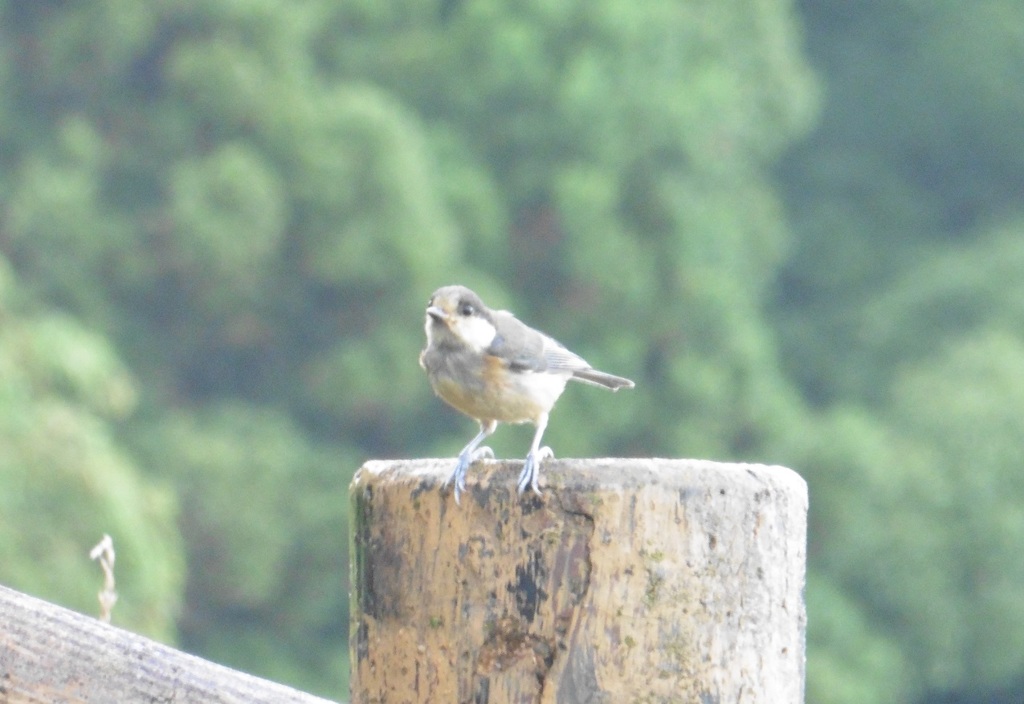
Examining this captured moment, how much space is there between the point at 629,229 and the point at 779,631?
1621cm

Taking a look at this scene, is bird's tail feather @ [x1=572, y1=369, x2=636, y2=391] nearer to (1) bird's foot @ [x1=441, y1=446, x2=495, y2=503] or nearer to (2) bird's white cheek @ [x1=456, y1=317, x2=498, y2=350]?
(2) bird's white cheek @ [x1=456, y1=317, x2=498, y2=350]

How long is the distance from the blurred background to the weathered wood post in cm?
1216

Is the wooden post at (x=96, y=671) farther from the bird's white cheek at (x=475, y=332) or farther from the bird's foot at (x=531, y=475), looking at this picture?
the bird's white cheek at (x=475, y=332)

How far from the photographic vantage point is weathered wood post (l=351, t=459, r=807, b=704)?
7.39 ft

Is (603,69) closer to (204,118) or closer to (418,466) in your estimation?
(204,118)

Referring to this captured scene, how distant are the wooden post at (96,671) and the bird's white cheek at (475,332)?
79.2 inches

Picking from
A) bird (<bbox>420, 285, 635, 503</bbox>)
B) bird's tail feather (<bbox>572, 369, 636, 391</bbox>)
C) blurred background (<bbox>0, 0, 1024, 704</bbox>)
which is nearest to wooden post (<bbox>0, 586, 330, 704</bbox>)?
bird (<bbox>420, 285, 635, 503</bbox>)

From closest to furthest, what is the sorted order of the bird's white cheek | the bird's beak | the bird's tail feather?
the bird's beak → the bird's white cheek → the bird's tail feather

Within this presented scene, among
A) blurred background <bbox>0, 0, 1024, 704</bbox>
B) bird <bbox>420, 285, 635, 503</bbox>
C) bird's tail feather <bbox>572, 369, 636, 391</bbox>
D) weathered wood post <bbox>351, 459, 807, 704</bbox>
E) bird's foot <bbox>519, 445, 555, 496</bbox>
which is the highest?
blurred background <bbox>0, 0, 1024, 704</bbox>

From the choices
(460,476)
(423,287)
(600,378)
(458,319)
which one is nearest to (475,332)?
(458,319)

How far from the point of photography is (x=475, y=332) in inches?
163

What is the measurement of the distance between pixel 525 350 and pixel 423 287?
500 inches

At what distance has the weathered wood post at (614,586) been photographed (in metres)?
2.25

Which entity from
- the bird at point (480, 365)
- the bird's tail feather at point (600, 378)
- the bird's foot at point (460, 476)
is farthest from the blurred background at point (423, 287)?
the bird's foot at point (460, 476)
